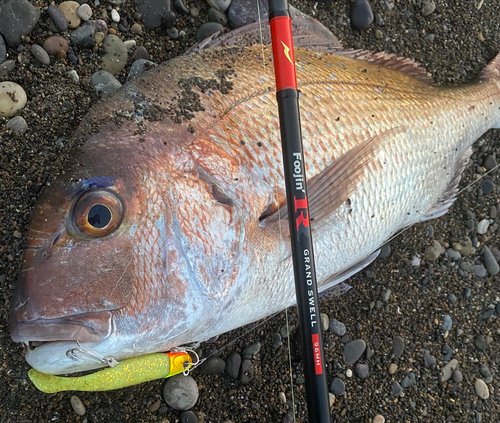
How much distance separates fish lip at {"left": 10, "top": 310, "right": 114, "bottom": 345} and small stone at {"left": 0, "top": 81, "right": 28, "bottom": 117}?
943 millimetres

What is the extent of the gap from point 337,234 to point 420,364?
3.44 feet

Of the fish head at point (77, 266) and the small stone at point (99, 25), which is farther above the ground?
the small stone at point (99, 25)

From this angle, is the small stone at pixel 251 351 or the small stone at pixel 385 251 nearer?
the small stone at pixel 251 351

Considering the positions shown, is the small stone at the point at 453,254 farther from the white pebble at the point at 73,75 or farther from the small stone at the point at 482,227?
the white pebble at the point at 73,75

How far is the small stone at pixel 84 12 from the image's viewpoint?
1.88m

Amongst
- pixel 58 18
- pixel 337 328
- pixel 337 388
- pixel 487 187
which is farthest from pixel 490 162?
pixel 58 18

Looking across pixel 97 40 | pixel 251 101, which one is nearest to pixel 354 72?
pixel 251 101

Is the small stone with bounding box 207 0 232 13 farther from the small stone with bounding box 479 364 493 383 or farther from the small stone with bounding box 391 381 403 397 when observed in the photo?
the small stone with bounding box 479 364 493 383

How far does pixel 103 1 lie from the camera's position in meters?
1.95

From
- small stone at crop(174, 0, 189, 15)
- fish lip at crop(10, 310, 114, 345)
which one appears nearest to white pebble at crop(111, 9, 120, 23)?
small stone at crop(174, 0, 189, 15)

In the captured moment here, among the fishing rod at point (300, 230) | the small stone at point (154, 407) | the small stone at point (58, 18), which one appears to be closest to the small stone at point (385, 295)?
the fishing rod at point (300, 230)

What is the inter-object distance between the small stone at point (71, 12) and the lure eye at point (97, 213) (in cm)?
105

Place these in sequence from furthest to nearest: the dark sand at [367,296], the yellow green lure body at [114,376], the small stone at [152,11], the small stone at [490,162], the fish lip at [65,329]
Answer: the small stone at [490,162]
the small stone at [152,11]
the dark sand at [367,296]
the yellow green lure body at [114,376]
the fish lip at [65,329]

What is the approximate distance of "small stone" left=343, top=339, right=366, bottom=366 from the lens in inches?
84.0
